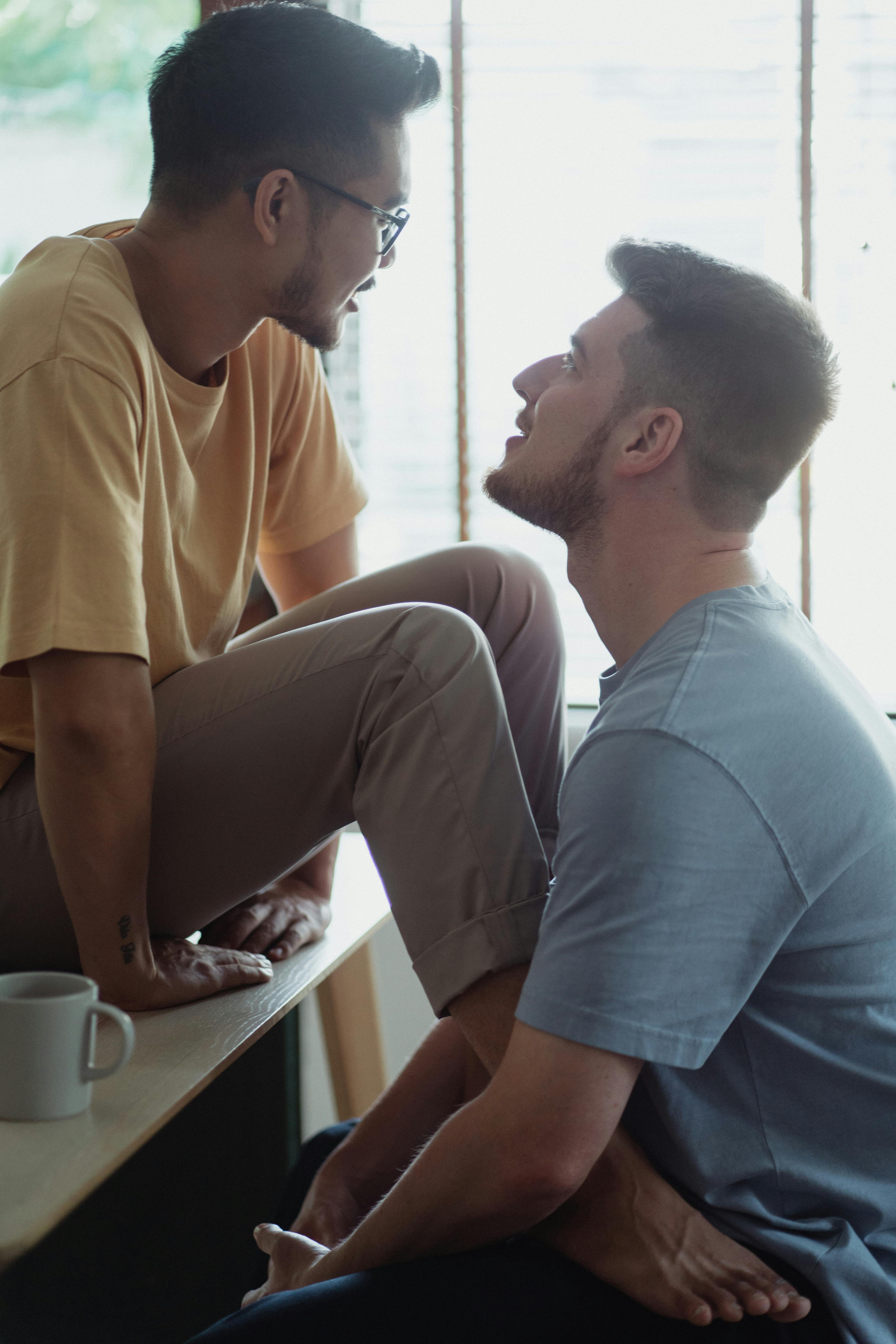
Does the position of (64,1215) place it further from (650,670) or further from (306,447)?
(306,447)

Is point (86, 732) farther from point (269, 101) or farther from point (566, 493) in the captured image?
point (269, 101)

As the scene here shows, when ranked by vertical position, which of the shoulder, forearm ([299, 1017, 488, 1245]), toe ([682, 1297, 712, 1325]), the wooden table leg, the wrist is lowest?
the wooden table leg

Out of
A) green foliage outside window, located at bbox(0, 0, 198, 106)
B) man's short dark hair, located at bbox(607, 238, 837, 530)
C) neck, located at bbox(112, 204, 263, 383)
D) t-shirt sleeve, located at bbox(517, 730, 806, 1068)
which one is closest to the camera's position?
t-shirt sleeve, located at bbox(517, 730, 806, 1068)

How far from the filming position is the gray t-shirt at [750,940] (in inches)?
26.5

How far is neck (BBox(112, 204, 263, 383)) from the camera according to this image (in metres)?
1.08

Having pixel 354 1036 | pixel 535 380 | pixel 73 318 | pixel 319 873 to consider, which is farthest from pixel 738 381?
pixel 354 1036

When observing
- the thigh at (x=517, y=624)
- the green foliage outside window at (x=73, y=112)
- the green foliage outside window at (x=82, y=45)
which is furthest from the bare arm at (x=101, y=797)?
the green foliage outside window at (x=82, y=45)

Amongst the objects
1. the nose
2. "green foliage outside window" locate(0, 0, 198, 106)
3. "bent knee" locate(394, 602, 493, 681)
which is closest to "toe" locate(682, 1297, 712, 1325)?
"bent knee" locate(394, 602, 493, 681)

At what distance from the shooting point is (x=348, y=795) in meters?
0.93

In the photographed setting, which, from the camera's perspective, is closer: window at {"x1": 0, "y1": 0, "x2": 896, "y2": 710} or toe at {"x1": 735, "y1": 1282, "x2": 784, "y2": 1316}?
toe at {"x1": 735, "y1": 1282, "x2": 784, "y2": 1316}

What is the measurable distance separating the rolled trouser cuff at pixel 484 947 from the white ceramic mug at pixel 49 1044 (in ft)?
0.71

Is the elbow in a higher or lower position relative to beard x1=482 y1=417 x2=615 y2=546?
lower

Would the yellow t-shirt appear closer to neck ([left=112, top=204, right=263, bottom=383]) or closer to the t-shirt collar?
neck ([left=112, top=204, right=263, bottom=383])

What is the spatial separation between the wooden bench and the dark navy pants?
0.15 metres
